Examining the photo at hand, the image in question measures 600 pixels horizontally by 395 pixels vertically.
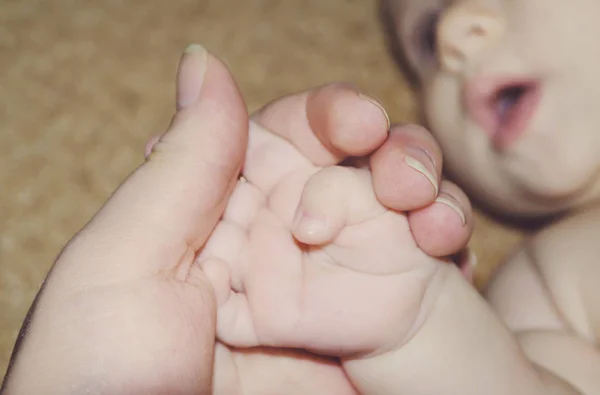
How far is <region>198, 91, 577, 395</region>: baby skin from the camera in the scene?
52 centimetres

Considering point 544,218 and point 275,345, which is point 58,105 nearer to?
point 275,345

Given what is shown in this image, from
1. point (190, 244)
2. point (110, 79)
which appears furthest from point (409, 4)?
point (190, 244)

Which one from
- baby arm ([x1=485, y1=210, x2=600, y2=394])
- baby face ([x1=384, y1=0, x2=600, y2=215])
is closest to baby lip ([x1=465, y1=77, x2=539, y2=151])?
baby face ([x1=384, y1=0, x2=600, y2=215])

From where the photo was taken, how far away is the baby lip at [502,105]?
68cm

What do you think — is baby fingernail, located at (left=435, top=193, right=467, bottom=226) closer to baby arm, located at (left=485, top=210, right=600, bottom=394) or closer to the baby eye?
baby arm, located at (left=485, top=210, right=600, bottom=394)

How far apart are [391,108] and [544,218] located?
0.75ft

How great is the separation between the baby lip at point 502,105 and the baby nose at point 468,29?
1.2 inches

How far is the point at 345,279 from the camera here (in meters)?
0.53

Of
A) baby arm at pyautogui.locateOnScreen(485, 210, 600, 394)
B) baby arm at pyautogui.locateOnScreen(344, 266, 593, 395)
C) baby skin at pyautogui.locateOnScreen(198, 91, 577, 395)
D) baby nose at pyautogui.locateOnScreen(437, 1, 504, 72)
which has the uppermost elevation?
baby nose at pyautogui.locateOnScreen(437, 1, 504, 72)

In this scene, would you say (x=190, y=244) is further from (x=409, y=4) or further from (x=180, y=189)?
(x=409, y=4)

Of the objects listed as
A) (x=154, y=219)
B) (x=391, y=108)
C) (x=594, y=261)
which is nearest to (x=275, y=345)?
(x=154, y=219)

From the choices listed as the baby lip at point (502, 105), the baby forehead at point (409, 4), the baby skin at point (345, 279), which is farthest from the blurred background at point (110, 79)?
the baby skin at point (345, 279)

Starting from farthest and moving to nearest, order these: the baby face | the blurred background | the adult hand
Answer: the blurred background → the baby face → the adult hand

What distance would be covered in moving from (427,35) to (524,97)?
204 millimetres
